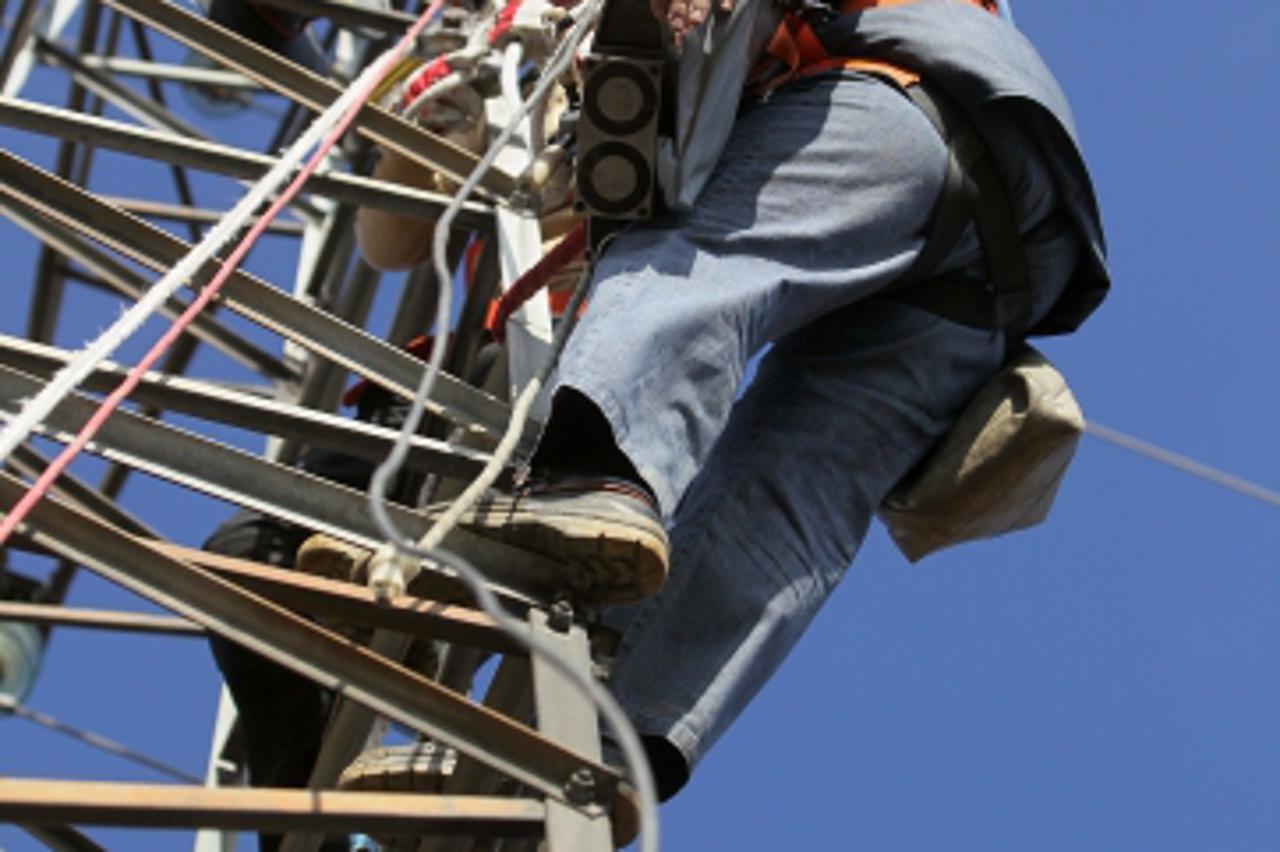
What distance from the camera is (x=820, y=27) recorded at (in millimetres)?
5309

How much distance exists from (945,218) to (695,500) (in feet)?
2.44

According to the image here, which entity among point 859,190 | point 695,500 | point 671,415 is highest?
point 859,190

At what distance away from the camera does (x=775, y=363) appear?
5488 mm

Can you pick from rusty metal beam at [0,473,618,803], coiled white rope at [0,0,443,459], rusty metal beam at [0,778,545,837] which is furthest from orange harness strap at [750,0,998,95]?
rusty metal beam at [0,778,545,837]

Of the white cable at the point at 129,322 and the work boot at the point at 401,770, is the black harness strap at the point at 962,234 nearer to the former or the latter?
the white cable at the point at 129,322

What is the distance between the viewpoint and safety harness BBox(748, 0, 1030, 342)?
16.9ft

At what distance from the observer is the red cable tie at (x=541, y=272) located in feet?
17.1

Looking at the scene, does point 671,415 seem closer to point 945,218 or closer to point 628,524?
point 628,524

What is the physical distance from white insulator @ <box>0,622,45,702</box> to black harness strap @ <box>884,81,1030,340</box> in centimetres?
492

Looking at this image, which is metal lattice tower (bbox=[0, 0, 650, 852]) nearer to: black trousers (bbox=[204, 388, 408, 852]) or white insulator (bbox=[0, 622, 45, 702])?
black trousers (bbox=[204, 388, 408, 852])

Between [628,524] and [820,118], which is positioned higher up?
[820,118]

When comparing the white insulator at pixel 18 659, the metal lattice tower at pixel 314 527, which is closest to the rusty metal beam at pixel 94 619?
the metal lattice tower at pixel 314 527

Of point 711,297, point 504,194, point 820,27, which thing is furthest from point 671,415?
point 504,194

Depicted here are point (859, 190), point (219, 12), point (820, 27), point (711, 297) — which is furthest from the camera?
point (219, 12)
